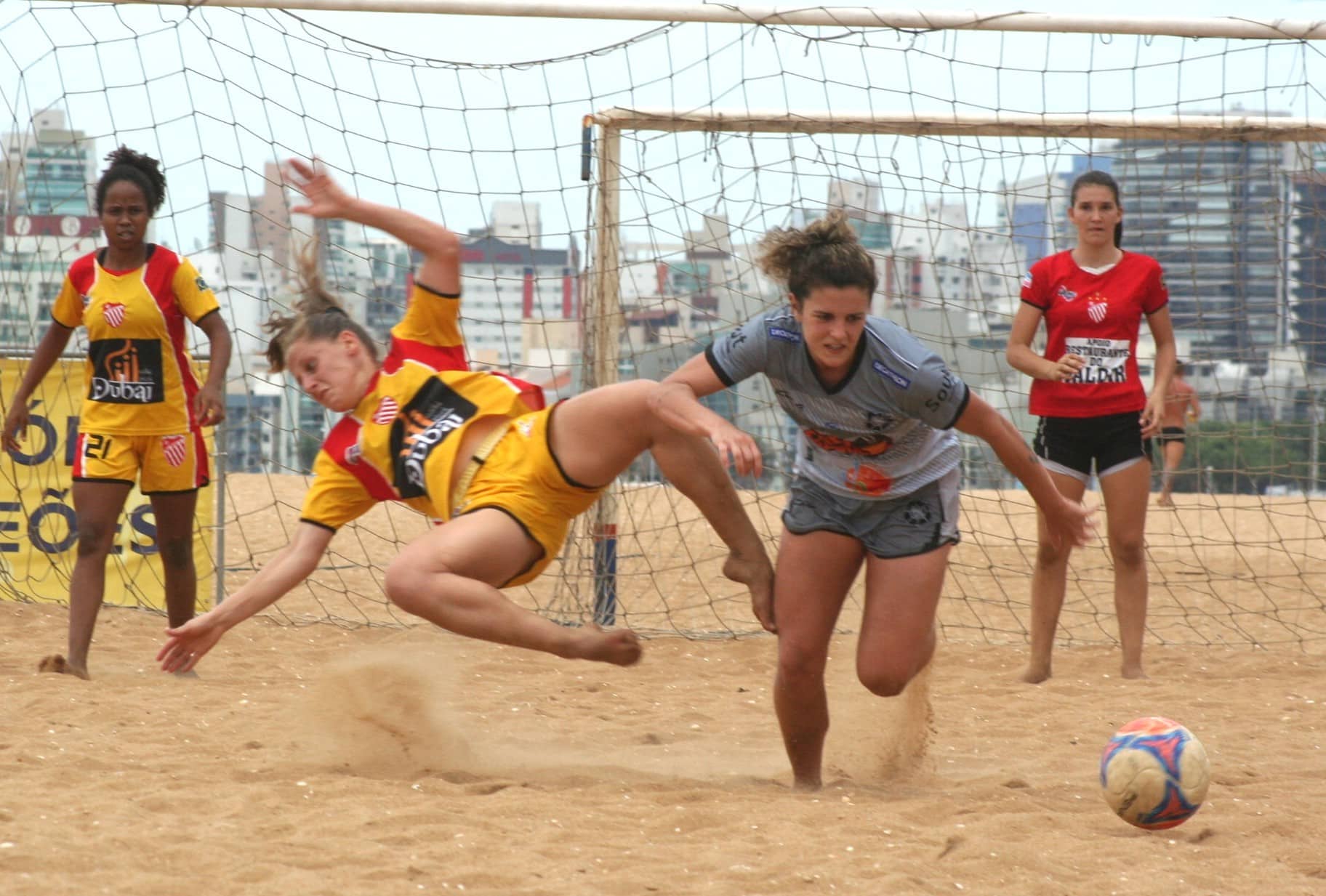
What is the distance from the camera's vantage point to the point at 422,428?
13.6 feet

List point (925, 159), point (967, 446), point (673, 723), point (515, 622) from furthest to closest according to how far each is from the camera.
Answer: point (967, 446), point (925, 159), point (673, 723), point (515, 622)

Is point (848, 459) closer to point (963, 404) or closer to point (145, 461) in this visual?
point (963, 404)

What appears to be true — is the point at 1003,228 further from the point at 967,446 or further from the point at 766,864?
the point at 766,864

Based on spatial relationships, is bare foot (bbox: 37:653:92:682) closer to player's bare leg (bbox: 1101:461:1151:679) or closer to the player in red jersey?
the player in red jersey

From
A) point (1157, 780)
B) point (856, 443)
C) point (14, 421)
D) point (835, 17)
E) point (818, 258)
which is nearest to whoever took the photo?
point (1157, 780)

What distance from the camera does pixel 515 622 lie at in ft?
12.7

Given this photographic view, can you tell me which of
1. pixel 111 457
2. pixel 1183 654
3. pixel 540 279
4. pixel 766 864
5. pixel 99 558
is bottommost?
pixel 1183 654

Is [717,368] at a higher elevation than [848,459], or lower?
higher

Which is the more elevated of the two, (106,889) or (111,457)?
(111,457)

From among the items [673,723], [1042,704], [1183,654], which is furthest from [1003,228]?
[673,723]

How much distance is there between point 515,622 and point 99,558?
7.77 ft

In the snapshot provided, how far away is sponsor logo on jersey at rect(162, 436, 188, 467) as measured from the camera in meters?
5.58

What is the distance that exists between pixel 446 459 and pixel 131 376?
2039mm

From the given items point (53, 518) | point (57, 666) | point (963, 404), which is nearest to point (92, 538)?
point (57, 666)
